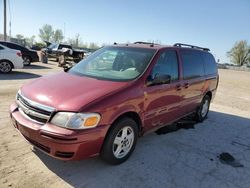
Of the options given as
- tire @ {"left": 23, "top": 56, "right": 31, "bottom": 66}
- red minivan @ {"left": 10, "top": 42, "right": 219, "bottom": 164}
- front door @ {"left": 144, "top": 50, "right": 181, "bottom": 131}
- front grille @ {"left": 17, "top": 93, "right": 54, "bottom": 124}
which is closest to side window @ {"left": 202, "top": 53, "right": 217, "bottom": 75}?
red minivan @ {"left": 10, "top": 42, "right": 219, "bottom": 164}

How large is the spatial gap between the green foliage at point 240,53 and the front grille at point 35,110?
3520 inches

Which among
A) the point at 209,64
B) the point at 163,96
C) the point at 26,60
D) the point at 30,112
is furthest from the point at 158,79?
the point at 26,60

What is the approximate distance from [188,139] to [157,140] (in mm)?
718

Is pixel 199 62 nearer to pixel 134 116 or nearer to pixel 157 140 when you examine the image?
pixel 157 140

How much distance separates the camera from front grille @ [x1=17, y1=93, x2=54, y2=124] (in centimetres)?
333

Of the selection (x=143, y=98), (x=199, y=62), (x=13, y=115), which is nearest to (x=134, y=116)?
(x=143, y=98)

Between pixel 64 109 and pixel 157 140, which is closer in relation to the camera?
pixel 64 109

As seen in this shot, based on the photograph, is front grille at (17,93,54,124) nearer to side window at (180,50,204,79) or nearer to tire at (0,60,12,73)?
side window at (180,50,204,79)

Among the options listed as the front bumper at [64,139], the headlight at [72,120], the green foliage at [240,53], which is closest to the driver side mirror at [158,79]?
the front bumper at [64,139]

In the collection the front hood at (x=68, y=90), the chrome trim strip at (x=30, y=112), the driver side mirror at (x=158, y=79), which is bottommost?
the chrome trim strip at (x=30, y=112)

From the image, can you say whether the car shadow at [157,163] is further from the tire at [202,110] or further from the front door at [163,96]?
the tire at [202,110]

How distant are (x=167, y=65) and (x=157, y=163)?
1.76 meters

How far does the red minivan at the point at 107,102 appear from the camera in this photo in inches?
128

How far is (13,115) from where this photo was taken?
3.83 m
